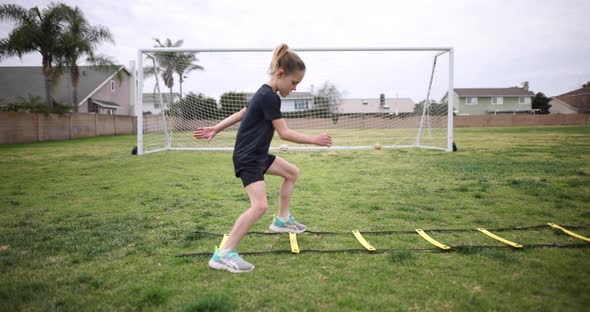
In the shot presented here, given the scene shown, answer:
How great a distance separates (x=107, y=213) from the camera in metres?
4.61

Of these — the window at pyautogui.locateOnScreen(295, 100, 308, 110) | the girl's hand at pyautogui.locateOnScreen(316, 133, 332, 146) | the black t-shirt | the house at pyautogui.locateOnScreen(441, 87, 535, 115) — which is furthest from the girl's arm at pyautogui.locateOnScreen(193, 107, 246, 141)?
the house at pyautogui.locateOnScreen(441, 87, 535, 115)

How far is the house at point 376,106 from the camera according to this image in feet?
50.9

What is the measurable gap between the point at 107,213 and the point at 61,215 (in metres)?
0.53

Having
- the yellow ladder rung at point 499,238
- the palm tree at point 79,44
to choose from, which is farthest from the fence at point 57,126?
the yellow ladder rung at point 499,238

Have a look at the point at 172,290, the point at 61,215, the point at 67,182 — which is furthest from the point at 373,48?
the point at 172,290

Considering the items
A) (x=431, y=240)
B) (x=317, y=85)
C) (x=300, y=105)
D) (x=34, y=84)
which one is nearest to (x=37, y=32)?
(x=34, y=84)

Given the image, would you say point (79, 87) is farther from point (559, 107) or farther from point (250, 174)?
point (559, 107)

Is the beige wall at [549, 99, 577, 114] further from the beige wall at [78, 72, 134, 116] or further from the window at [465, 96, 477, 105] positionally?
the beige wall at [78, 72, 134, 116]

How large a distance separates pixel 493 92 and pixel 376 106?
49708mm

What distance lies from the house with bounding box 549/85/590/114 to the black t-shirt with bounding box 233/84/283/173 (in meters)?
74.1

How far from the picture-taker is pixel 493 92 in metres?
57.8

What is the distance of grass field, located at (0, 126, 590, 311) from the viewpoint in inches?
91.4

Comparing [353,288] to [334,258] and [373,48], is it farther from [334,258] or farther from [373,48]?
[373,48]

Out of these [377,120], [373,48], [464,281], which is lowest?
[464,281]
